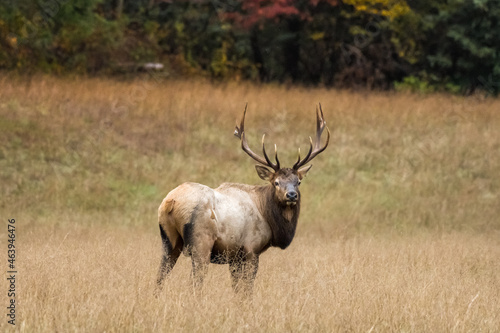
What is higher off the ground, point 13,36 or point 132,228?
point 13,36

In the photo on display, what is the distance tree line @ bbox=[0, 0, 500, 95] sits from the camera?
25.8 meters

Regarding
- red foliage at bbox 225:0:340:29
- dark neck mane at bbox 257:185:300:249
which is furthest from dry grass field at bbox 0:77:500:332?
red foliage at bbox 225:0:340:29

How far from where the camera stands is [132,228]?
46.9ft

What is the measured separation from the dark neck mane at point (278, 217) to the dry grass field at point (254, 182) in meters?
0.45

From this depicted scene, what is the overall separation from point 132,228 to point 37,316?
8.03 m

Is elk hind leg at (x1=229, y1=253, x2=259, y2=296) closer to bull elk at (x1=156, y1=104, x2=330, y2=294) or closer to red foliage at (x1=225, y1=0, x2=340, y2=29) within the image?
bull elk at (x1=156, y1=104, x2=330, y2=294)

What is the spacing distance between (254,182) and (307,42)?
13126 millimetres

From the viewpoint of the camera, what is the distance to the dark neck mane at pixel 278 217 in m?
8.72

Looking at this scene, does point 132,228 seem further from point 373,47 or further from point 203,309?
point 373,47

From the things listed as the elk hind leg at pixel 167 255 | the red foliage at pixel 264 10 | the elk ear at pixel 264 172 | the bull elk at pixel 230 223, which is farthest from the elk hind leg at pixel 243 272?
the red foliage at pixel 264 10

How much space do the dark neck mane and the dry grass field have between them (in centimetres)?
45

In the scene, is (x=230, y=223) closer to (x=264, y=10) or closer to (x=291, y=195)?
(x=291, y=195)

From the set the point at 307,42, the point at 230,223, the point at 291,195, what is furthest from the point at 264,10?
the point at 230,223

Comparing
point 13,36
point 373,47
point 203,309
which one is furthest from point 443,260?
point 373,47
